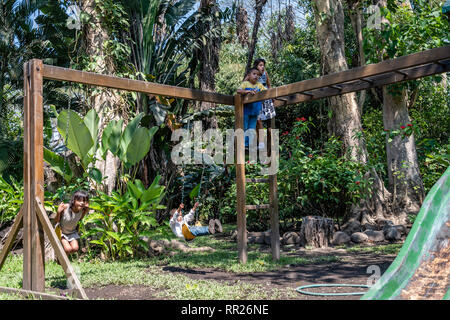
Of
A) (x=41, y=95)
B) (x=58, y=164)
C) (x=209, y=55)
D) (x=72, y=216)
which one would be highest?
(x=209, y=55)

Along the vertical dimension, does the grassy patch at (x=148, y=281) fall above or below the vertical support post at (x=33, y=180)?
below

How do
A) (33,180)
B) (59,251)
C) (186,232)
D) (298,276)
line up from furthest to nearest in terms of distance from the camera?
(186,232) < (298,276) < (33,180) < (59,251)

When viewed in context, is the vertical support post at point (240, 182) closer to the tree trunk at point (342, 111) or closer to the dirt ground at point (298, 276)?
the dirt ground at point (298, 276)

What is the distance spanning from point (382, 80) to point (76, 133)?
14.5 feet

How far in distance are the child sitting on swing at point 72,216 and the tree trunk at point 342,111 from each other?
6368 millimetres

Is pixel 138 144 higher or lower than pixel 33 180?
higher

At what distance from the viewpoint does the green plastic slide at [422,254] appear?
2.92m

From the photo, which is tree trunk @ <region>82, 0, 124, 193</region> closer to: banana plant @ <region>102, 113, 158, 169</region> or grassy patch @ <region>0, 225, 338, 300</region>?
banana plant @ <region>102, 113, 158, 169</region>

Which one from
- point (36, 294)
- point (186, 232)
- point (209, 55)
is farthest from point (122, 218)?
point (209, 55)

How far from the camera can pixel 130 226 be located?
7262 mm

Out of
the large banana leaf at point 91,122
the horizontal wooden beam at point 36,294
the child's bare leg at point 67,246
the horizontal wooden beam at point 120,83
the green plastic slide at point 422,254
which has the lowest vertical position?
the horizontal wooden beam at point 36,294

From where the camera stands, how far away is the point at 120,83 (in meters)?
5.32

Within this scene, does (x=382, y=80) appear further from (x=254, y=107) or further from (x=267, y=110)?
(x=254, y=107)

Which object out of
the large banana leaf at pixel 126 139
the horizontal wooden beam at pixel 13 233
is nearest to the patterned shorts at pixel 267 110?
the large banana leaf at pixel 126 139
